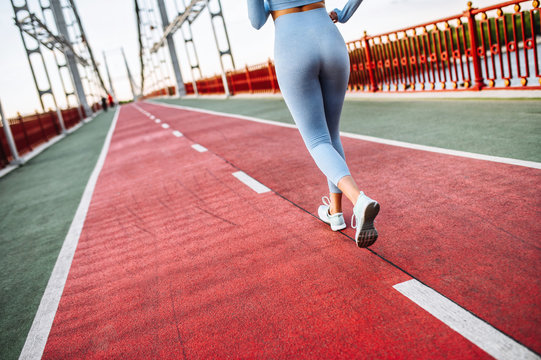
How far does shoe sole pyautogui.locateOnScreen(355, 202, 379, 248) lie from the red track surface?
21 centimetres

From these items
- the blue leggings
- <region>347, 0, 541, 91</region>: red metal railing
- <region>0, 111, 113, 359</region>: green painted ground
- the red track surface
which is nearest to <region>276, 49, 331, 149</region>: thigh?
the blue leggings

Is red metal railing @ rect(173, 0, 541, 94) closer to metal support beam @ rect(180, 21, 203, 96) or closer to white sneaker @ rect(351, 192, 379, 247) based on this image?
white sneaker @ rect(351, 192, 379, 247)

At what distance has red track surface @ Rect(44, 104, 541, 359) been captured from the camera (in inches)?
86.1

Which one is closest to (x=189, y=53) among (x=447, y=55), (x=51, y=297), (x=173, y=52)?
(x=173, y=52)

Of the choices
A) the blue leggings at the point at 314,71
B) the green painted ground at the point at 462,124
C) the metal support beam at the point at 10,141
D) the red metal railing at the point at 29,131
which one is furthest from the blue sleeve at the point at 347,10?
the metal support beam at the point at 10,141

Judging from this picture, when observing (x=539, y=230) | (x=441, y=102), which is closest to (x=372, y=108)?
(x=441, y=102)

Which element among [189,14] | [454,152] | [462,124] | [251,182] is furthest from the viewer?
[189,14]

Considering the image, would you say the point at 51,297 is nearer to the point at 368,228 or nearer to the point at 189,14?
the point at 368,228

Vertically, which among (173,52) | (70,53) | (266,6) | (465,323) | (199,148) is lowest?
(465,323)

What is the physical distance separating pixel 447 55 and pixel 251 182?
6871 mm

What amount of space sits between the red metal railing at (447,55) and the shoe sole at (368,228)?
19.6ft

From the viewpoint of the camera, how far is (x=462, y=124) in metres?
6.81

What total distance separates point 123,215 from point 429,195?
3.40 metres

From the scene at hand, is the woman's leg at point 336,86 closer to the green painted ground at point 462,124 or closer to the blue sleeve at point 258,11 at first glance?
the blue sleeve at point 258,11
